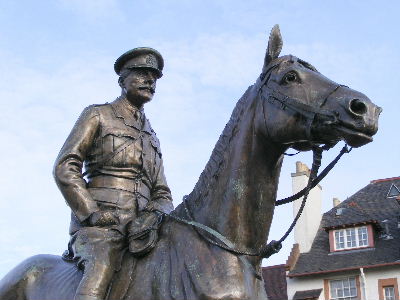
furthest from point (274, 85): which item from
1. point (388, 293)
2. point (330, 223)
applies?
point (330, 223)

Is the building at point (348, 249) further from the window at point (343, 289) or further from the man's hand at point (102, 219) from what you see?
the man's hand at point (102, 219)

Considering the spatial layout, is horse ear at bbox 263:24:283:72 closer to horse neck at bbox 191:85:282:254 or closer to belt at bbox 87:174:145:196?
horse neck at bbox 191:85:282:254

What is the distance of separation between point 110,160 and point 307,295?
3221 centimetres

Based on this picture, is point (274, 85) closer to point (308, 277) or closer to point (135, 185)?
point (135, 185)

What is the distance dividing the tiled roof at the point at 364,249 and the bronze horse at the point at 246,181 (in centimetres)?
3256

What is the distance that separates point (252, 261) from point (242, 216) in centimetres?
37

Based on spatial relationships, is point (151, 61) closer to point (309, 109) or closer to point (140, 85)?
point (140, 85)

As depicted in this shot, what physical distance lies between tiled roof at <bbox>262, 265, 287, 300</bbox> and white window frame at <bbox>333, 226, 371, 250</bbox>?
3.49 meters

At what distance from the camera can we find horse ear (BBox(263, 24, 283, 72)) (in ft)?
20.0

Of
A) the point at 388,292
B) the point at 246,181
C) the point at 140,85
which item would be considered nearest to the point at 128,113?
the point at 140,85

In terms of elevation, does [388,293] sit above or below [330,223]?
below

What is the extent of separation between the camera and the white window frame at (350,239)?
3947cm

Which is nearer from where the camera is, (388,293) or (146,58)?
(146,58)

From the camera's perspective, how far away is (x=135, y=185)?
689 centimetres
